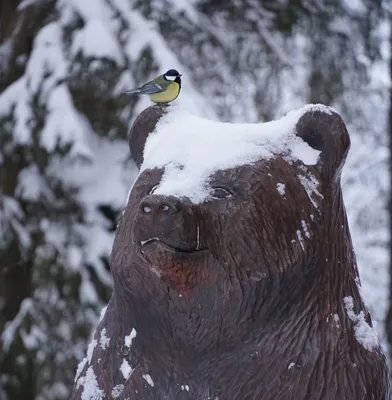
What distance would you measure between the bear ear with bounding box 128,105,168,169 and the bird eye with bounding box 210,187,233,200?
333mm

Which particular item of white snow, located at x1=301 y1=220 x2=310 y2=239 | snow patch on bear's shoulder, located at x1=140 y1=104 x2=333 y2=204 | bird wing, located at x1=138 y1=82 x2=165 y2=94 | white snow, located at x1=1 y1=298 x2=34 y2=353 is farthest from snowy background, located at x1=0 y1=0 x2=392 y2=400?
white snow, located at x1=301 y1=220 x2=310 y2=239

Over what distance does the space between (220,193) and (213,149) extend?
0.13 m

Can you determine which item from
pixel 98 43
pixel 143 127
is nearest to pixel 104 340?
pixel 143 127

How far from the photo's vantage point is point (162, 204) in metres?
1.29

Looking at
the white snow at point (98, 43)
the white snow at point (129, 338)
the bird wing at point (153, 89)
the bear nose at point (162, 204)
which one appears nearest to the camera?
the bear nose at point (162, 204)

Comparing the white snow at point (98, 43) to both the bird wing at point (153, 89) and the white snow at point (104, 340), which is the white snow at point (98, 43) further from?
the white snow at point (104, 340)

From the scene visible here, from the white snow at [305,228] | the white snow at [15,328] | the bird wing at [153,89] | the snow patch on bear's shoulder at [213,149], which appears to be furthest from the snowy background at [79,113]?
the white snow at [305,228]

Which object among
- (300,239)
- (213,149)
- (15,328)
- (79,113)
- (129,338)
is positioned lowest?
(15,328)

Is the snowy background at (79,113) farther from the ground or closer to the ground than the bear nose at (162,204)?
closer to the ground

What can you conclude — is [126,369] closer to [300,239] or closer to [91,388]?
[91,388]

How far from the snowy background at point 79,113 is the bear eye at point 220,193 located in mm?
1828

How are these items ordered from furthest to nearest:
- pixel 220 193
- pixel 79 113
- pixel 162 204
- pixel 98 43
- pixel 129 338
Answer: pixel 79 113, pixel 98 43, pixel 129 338, pixel 220 193, pixel 162 204

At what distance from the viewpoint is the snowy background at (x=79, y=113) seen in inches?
145

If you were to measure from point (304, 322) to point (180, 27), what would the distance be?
10.8 feet
